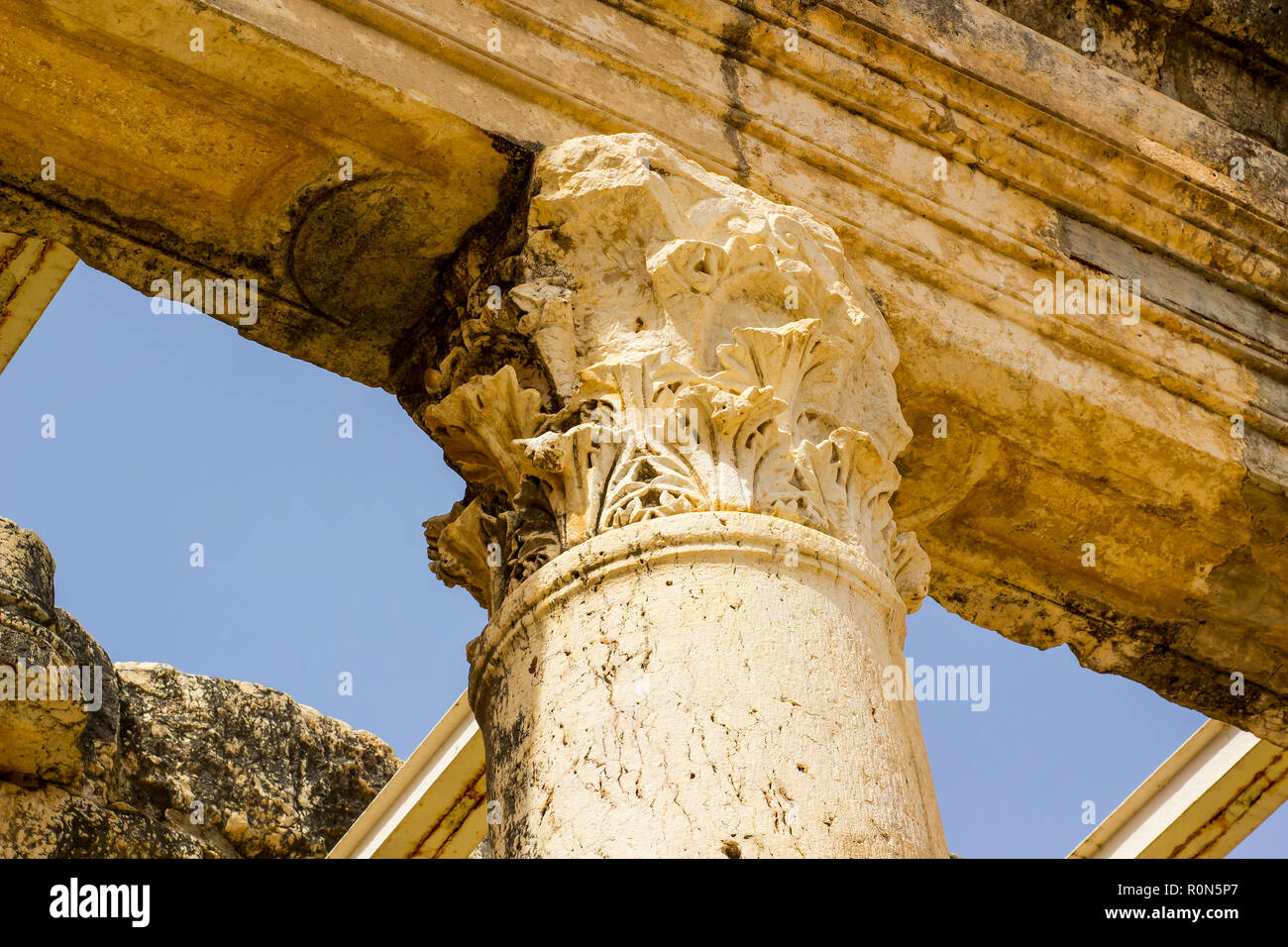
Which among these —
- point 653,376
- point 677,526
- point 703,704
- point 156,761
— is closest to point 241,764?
point 156,761

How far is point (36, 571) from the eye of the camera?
7531 mm

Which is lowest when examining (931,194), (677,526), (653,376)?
(677,526)

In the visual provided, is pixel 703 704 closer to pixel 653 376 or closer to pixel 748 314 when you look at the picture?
pixel 653 376

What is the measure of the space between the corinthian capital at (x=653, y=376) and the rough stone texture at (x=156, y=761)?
→ 323cm

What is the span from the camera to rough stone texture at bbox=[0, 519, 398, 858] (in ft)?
23.0

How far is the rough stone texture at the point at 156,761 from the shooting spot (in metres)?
7.02

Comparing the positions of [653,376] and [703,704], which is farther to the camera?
[653,376]

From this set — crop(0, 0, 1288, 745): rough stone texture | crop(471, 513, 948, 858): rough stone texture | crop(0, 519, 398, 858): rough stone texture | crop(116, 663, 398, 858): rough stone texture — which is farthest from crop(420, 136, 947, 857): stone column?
crop(116, 663, 398, 858): rough stone texture

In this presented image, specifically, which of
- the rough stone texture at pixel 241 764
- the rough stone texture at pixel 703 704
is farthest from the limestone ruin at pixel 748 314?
the rough stone texture at pixel 241 764

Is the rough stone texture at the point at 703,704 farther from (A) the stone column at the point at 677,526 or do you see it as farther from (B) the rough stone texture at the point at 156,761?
(B) the rough stone texture at the point at 156,761

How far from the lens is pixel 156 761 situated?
8016mm

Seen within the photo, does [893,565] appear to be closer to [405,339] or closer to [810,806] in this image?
[810,806]

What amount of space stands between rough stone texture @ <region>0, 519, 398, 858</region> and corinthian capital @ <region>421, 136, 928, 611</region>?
3233mm

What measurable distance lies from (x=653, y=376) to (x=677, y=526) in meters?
0.56
